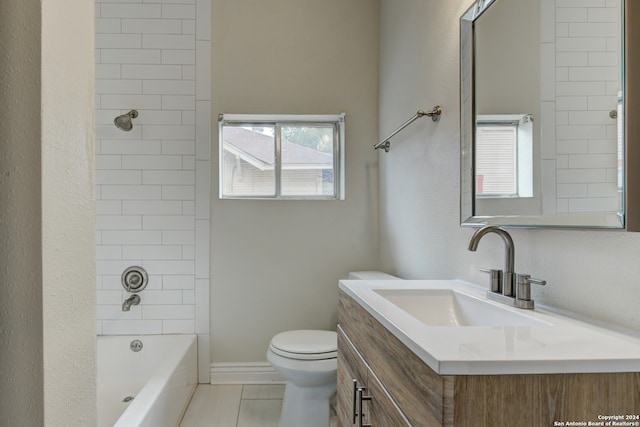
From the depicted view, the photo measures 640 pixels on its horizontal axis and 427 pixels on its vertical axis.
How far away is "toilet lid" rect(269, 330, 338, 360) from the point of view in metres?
1.74

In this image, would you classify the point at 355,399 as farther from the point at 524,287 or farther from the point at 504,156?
the point at 504,156

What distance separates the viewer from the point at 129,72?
238 cm

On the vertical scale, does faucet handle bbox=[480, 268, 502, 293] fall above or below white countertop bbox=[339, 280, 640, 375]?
above

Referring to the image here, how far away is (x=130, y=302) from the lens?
2318mm

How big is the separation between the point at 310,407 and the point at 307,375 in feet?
0.67

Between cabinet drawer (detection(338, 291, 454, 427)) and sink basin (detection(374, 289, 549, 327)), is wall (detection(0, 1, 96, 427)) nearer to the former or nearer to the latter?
cabinet drawer (detection(338, 291, 454, 427))

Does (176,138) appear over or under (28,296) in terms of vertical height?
over

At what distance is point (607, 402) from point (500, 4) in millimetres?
1142

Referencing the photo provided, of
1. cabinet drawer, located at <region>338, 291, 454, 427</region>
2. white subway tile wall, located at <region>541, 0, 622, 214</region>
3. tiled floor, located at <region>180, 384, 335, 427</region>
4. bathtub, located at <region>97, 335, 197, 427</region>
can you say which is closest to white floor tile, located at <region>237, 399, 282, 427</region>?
tiled floor, located at <region>180, 384, 335, 427</region>

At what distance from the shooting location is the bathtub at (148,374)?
1.77 meters

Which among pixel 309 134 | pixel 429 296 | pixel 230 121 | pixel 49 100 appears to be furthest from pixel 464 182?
pixel 230 121

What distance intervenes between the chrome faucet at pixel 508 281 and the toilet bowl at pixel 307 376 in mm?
966

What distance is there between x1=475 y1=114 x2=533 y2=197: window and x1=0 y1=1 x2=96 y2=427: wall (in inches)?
42.1

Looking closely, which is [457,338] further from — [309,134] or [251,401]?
[309,134]
